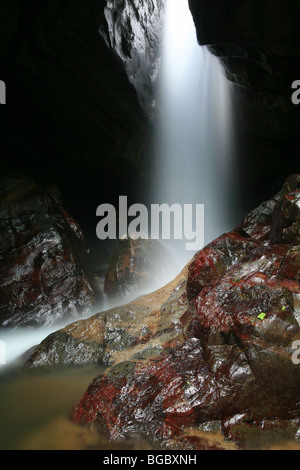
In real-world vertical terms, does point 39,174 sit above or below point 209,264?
above

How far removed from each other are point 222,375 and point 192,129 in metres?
10.1

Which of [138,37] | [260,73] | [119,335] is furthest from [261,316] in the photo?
[138,37]

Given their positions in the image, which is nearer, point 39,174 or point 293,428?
point 293,428

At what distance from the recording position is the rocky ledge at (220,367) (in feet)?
9.03

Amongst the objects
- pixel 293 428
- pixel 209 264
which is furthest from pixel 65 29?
pixel 293 428

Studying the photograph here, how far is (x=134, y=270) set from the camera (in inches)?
318

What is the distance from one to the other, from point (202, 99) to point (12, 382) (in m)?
10.5

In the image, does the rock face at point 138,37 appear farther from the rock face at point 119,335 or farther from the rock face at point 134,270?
the rock face at point 119,335

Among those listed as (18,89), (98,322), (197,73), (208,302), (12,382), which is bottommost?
(12,382)

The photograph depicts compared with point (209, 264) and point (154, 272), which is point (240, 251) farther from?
point (154, 272)

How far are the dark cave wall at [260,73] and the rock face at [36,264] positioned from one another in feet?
22.4

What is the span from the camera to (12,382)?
4215 mm
